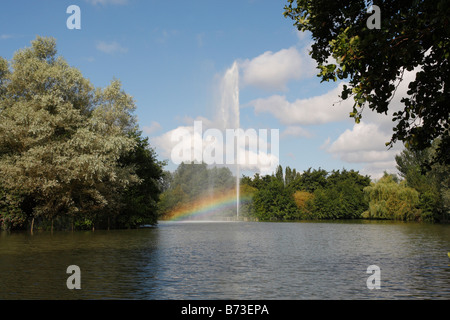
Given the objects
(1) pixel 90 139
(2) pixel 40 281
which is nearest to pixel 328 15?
(2) pixel 40 281

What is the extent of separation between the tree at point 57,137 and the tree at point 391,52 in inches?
1191

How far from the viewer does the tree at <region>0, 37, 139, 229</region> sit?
39.7 meters

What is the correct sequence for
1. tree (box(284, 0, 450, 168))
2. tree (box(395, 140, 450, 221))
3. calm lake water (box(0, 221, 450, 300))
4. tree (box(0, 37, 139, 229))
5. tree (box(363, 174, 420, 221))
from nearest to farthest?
tree (box(284, 0, 450, 168))
calm lake water (box(0, 221, 450, 300))
tree (box(0, 37, 139, 229))
tree (box(395, 140, 450, 221))
tree (box(363, 174, 420, 221))

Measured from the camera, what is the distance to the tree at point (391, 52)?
10.5 meters

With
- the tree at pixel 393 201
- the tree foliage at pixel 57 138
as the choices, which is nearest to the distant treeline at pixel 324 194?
the tree at pixel 393 201

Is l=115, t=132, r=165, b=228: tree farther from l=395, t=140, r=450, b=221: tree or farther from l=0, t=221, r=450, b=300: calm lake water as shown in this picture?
l=395, t=140, r=450, b=221: tree

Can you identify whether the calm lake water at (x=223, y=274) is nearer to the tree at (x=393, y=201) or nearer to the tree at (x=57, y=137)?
the tree at (x=57, y=137)

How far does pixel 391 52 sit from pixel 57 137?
38.6 m

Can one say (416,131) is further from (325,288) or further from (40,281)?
(40,281)

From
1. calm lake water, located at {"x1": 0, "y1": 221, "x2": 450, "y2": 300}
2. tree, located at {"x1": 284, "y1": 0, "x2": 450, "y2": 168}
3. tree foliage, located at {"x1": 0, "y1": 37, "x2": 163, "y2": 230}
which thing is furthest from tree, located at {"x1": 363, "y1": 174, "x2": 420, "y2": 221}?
tree, located at {"x1": 284, "y1": 0, "x2": 450, "y2": 168}

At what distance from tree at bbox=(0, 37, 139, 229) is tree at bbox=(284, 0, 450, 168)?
3024cm

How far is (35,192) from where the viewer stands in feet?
141

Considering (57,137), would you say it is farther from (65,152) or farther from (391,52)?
(391,52)
